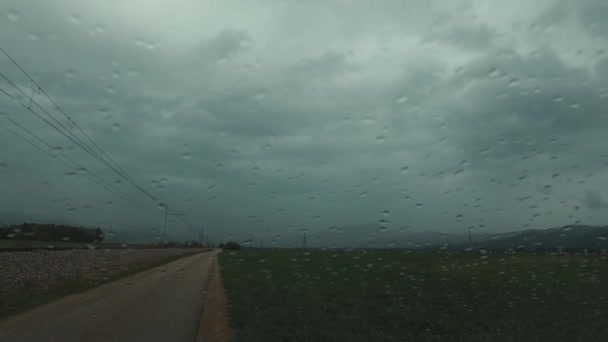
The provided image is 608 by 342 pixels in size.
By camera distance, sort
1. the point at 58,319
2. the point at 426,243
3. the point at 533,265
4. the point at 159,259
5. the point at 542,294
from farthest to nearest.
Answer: the point at 159,259 → the point at 533,265 → the point at 542,294 → the point at 426,243 → the point at 58,319

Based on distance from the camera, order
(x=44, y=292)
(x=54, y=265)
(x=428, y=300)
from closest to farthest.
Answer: (x=428, y=300) → (x=44, y=292) → (x=54, y=265)

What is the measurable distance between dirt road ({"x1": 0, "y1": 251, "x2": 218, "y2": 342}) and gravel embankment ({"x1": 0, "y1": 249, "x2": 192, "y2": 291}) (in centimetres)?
432

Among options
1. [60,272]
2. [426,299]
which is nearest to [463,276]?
[426,299]

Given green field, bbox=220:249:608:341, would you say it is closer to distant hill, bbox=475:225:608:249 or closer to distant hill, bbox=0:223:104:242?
distant hill, bbox=475:225:608:249

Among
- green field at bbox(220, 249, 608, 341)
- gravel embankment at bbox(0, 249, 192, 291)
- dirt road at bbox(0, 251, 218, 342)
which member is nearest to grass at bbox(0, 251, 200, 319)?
gravel embankment at bbox(0, 249, 192, 291)

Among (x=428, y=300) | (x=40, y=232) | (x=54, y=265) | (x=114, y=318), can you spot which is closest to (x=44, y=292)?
(x=40, y=232)

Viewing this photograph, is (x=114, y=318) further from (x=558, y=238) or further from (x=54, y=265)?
(x=54, y=265)

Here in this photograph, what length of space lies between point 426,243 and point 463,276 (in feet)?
29.4

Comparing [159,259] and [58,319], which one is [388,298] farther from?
[159,259]

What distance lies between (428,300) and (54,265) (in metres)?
22.0

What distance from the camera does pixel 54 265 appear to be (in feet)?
102

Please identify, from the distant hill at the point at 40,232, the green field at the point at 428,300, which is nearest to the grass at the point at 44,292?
the distant hill at the point at 40,232

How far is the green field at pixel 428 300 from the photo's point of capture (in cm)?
1173

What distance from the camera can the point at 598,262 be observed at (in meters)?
25.2
